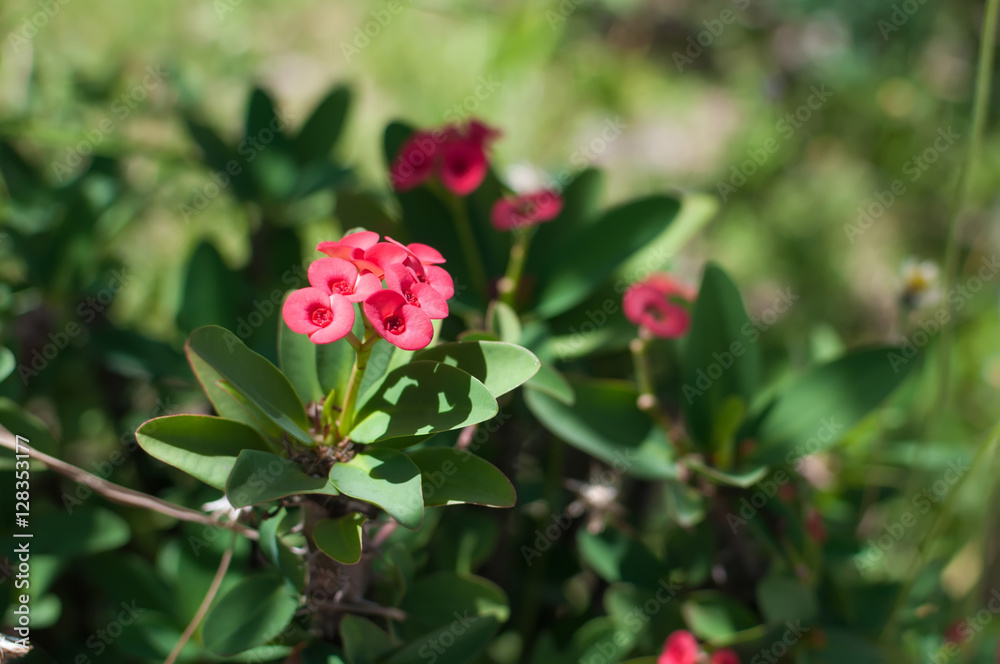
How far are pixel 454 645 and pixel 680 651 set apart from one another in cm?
30

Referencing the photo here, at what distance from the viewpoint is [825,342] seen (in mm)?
1347

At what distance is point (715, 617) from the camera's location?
3.43 feet

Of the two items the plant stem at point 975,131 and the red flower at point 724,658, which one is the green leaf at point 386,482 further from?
the plant stem at point 975,131

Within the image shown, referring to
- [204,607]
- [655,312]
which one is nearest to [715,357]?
[655,312]

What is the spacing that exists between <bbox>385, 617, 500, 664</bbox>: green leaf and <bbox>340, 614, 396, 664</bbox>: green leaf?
2cm

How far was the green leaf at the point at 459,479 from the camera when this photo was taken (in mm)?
752

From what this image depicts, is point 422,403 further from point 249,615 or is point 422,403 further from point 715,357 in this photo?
point 715,357

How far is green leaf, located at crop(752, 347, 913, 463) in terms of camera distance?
1.02m

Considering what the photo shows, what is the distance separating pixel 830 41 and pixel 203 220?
2559 millimetres

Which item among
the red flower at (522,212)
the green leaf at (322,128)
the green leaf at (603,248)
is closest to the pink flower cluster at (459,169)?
the red flower at (522,212)

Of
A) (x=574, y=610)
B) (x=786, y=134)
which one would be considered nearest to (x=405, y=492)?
(x=574, y=610)

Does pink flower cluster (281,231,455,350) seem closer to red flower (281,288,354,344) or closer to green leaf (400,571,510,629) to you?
red flower (281,288,354,344)

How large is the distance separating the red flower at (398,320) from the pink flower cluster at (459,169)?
1.29ft

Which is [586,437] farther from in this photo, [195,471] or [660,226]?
[195,471]
